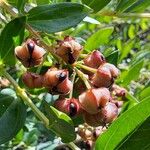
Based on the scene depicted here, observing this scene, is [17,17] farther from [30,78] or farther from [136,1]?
[136,1]

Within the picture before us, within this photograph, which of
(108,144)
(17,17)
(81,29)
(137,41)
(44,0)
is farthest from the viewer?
(137,41)

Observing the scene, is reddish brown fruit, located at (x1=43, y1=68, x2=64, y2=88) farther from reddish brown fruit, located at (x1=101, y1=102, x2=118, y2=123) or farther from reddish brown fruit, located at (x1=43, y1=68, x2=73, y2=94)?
reddish brown fruit, located at (x1=101, y1=102, x2=118, y2=123)

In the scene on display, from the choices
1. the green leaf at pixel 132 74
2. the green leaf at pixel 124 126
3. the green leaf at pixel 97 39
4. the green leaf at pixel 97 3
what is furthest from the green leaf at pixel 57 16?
the green leaf at pixel 132 74

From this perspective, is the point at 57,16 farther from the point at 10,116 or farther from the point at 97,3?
the point at 10,116

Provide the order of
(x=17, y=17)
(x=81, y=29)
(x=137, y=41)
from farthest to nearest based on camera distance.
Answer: (x=137, y=41), (x=81, y=29), (x=17, y=17)

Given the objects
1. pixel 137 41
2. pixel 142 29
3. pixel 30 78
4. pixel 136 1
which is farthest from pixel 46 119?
pixel 142 29

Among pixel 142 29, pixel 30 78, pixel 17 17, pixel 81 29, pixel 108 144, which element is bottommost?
pixel 142 29
